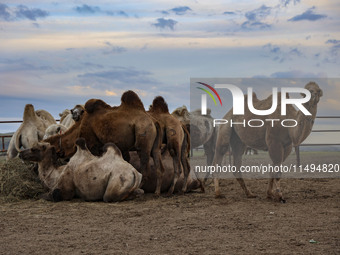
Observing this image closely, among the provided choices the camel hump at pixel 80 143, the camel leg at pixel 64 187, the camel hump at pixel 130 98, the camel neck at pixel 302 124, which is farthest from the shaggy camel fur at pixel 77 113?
the camel neck at pixel 302 124

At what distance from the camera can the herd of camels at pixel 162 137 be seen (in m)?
9.41

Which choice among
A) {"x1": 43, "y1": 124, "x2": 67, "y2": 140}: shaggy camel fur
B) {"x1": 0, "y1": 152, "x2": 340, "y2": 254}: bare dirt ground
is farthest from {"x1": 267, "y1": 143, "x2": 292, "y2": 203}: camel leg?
{"x1": 43, "y1": 124, "x2": 67, "y2": 140}: shaggy camel fur

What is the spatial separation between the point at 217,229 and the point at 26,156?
13.6ft

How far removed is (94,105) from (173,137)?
60.4 inches

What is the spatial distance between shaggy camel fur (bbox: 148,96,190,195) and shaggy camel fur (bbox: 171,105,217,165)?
2872mm

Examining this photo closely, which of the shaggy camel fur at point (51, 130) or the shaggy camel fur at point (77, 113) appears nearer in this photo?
the shaggy camel fur at point (77, 113)

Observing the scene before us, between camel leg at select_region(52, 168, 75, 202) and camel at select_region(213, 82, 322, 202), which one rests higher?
camel at select_region(213, 82, 322, 202)

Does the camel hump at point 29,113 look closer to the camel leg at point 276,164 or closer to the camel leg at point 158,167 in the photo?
the camel leg at point 158,167

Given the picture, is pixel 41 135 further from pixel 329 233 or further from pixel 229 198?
pixel 329 233

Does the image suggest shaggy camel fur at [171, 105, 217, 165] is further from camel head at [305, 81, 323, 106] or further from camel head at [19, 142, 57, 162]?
camel head at [305, 81, 323, 106]

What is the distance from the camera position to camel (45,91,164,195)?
9727 mm

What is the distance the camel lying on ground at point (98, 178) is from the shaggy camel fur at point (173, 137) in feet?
4.14

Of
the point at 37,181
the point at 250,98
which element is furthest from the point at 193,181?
the point at 37,181

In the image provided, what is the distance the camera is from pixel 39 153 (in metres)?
9.59
